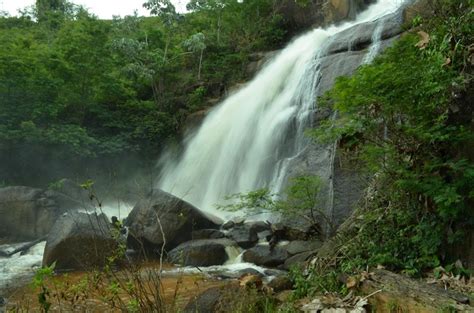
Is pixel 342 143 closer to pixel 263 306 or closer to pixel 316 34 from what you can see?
pixel 263 306

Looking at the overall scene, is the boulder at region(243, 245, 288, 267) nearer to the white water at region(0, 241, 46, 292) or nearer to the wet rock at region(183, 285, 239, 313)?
the wet rock at region(183, 285, 239, 313)

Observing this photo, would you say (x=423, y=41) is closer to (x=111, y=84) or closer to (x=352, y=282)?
(x=352, y=282)

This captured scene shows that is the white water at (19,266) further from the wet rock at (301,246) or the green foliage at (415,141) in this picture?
the green foliage at (415,141)

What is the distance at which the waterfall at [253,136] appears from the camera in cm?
1279

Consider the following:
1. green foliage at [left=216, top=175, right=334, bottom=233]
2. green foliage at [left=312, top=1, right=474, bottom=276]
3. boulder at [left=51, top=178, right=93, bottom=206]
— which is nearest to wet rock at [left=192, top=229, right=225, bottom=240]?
green foliage at [left=216, top=175, right=334, bottom=233]

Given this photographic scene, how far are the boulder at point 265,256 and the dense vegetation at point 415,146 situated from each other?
2.94 meters

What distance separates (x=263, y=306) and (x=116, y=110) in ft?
52.3

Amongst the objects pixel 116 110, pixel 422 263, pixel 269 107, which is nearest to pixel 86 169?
pixel 116 110

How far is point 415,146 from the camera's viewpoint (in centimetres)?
491

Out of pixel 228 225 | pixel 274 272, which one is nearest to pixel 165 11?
pixel 228 225

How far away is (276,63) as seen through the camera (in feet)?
57.9

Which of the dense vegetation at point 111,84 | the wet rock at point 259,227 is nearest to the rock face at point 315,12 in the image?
the dense vegetation at point 111,84

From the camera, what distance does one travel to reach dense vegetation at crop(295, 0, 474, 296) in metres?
4.46

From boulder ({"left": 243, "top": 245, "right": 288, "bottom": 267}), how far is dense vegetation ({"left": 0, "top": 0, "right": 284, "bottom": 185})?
1016 centimetres
